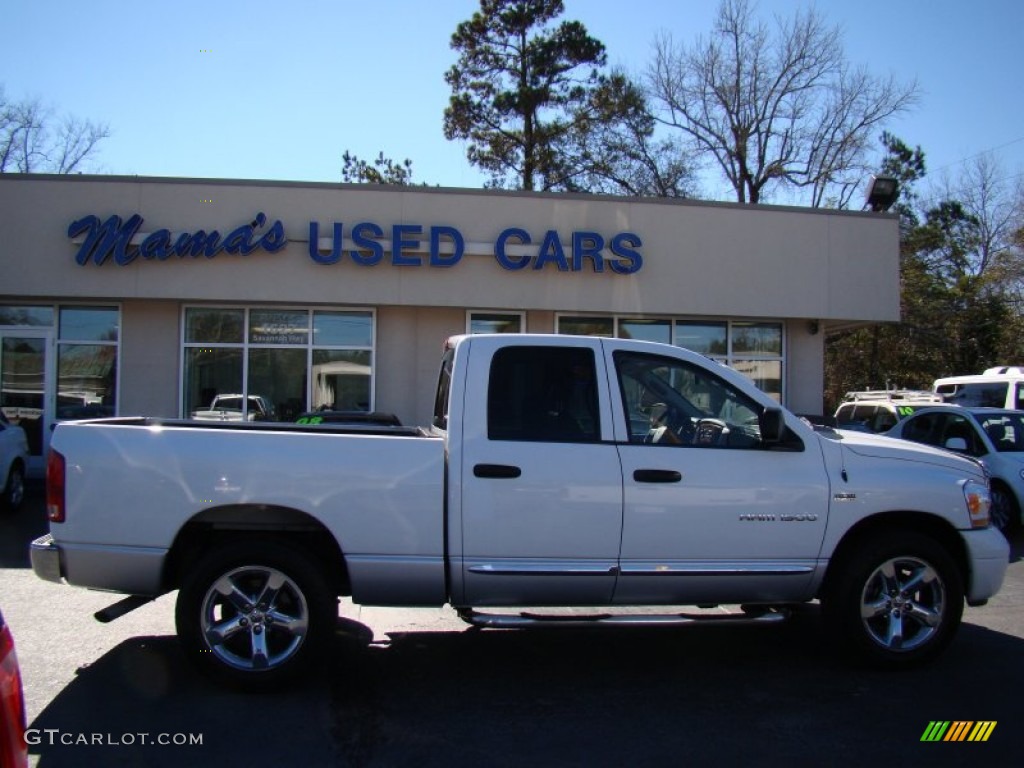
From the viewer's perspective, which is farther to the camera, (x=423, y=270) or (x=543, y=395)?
(x=423, y=270)

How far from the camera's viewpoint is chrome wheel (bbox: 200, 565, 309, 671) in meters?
4.67

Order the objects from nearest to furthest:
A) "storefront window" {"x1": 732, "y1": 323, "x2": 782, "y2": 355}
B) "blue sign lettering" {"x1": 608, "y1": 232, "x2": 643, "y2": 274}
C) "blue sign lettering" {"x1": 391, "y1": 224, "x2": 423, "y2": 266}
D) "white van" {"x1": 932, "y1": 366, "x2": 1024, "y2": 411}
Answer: "blue sign lettering" {"x1": 391, "y1": 224, "x2": 423, "y2": 266}, "blue sign lettering" {"x1": 608, "y1": 232, "x2": 643, "y2": 274}, "storefront window" {"x1": 732, "y1": 323, "x2": 782, "y2": 355}, "white van" {"x1": 932, "y1": 366, "x2": 1024, "y2": 411}

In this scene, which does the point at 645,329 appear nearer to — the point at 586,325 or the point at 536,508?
the point at 586,325

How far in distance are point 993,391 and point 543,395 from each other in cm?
1491

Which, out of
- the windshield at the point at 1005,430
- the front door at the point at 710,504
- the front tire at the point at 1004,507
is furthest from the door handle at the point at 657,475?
the windshield at the point at 1005,430

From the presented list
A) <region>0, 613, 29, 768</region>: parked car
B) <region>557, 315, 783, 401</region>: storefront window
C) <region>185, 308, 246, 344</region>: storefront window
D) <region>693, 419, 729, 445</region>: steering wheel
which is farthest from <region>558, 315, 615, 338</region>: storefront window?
Result: <region>0, 613, 29, 768</region>: parked car

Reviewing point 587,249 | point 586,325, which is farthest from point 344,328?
point 587,249

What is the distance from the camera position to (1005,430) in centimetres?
1091

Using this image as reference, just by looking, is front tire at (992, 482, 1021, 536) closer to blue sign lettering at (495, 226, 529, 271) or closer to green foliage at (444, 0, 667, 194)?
blue sign lettering at (495, 226, 529, 271)

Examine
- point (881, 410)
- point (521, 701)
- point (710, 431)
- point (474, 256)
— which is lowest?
point (521, 701)

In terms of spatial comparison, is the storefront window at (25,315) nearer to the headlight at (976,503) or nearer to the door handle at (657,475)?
the door handle at (657,475)

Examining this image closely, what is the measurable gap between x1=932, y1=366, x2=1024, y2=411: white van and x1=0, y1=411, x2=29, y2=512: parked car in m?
15.6

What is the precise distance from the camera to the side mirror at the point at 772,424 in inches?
192

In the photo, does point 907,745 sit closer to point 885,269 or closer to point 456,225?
point 456,225
